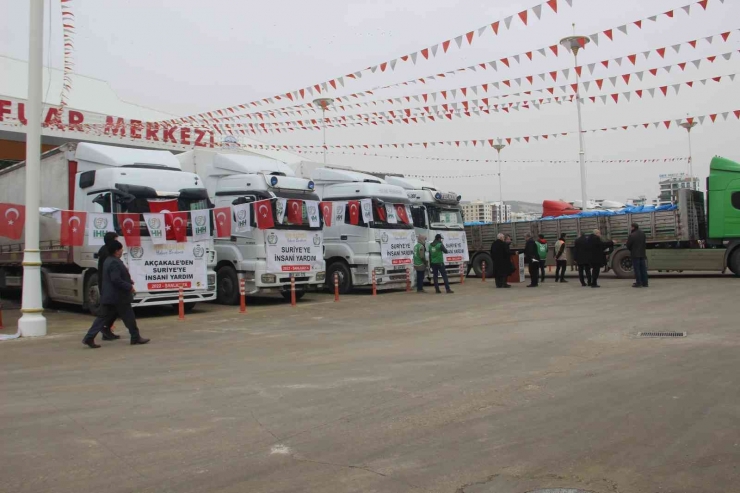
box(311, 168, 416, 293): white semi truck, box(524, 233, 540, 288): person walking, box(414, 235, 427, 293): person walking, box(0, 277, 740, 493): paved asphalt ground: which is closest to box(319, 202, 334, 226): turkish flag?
box(311, 168, 416, 293): white semi truck

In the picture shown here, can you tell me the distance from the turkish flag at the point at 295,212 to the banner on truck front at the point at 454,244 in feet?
19.2

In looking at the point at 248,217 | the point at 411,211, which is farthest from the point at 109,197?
the point at 411,211

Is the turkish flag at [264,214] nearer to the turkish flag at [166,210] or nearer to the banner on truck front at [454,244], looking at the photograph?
the turkish flag at [166,210]

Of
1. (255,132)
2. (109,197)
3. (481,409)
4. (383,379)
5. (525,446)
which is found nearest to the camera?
(525,446)

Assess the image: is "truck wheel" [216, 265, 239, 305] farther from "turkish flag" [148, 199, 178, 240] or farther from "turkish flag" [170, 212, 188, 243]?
"turkish flag" [148, 199, 178, 240]

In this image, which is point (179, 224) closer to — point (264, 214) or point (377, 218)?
point (264, 214)

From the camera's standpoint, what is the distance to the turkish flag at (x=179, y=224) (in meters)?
12.5

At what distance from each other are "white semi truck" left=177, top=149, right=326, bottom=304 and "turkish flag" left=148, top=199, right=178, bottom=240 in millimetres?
2119

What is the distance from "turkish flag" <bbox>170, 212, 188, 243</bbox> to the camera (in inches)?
493

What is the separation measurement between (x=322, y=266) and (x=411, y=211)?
446 centimetres

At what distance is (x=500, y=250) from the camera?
18266mm

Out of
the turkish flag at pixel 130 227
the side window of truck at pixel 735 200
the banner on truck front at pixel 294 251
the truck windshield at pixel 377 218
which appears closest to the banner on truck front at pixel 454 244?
the truck windshield at pixel 377 218

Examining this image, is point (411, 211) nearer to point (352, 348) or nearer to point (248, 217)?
point (248, 217)

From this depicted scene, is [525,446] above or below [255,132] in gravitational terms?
below
